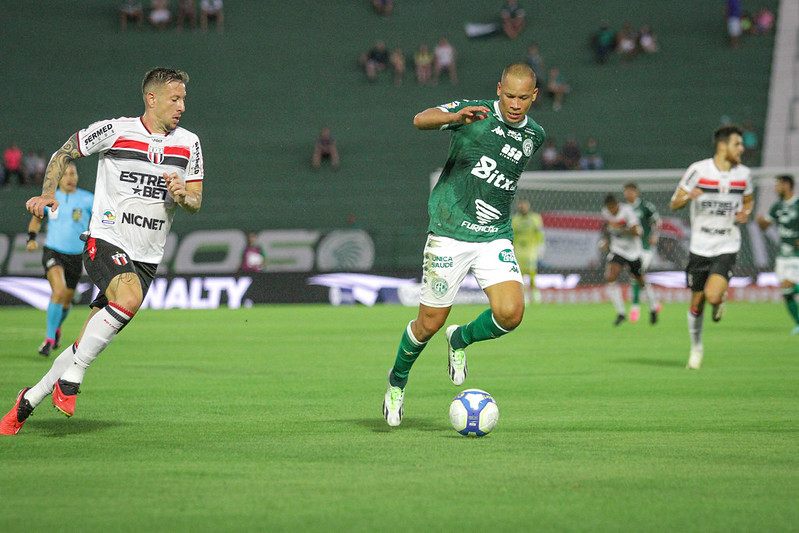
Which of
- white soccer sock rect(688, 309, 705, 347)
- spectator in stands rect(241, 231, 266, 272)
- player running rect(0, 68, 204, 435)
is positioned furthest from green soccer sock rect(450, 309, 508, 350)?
spectator in stands rect(241, 231, 266, 272)

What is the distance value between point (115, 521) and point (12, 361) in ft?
28.8

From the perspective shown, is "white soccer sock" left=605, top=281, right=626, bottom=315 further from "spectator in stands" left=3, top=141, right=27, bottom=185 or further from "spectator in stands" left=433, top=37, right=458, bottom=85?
"spectator in stands" left=3, top=141, right=27, bottom=185

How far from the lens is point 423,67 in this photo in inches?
1529

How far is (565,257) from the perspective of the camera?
28.8 metres

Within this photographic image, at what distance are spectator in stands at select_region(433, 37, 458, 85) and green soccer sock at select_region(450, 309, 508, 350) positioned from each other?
103 ft

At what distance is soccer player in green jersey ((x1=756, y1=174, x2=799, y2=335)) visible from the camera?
56.4 ft

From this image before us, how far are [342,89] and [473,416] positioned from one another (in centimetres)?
3314

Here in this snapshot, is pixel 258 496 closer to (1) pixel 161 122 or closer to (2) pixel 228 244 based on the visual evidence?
(1) pixel 161 122

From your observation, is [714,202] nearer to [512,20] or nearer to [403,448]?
[403,448]

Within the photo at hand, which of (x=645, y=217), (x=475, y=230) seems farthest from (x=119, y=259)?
(x=645, y=217)

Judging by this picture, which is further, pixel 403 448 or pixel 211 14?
pixel 211 14

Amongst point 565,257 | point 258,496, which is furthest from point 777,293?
point 258,496

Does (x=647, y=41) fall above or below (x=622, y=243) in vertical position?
above

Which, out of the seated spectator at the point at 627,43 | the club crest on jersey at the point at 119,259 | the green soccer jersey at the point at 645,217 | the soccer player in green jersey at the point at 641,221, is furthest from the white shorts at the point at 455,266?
the seated spectator at the point at 627,43
